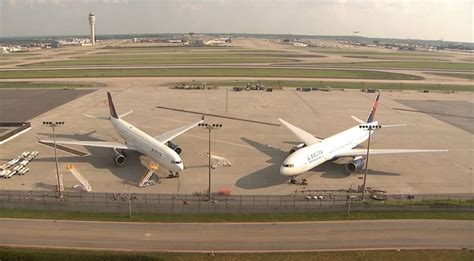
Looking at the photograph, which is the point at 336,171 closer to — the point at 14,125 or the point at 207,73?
the point at 14,125

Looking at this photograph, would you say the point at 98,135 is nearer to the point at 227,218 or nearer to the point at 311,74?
the point at 227,218

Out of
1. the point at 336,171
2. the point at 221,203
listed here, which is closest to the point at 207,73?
the point at 336,171

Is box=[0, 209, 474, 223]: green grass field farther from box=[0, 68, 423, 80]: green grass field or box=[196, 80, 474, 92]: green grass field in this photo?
box=[0, 68, 423, 80]: green grass field

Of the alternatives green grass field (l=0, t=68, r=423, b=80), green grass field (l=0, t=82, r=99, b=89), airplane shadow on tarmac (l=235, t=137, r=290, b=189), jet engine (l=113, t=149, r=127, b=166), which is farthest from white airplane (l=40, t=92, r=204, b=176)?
green grass field (l=0, t=68, r=423, b=80)

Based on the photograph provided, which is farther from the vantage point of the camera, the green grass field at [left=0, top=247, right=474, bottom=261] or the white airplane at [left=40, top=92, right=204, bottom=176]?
the white airplane at [left=40, top=92, right=204, bottom=176]

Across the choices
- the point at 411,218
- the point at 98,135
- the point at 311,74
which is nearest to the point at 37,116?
the point at 98,135
